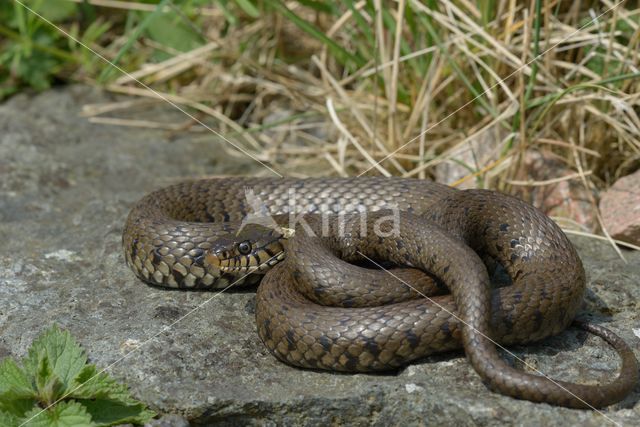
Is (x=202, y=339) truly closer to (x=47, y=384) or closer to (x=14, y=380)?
(x=47, y=384)

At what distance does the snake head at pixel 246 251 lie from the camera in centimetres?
442

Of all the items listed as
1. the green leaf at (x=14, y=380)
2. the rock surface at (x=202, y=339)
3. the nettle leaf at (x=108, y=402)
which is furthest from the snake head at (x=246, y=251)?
the green leaf at (x=14, y=380)

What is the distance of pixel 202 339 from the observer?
396 centimetres

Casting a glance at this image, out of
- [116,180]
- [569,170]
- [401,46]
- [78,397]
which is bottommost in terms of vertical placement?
[78,397]

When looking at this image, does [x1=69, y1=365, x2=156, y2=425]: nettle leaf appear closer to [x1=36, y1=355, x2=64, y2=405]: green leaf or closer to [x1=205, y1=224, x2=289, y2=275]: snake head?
[x1=36, y1=355, x2=64, y2=405]: green leaf

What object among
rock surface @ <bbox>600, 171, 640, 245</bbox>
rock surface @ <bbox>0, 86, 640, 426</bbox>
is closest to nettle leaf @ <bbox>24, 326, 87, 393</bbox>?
rock surface @ <bbox>0, 86, 640, 426</bbox>

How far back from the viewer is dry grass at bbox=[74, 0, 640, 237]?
210 inches

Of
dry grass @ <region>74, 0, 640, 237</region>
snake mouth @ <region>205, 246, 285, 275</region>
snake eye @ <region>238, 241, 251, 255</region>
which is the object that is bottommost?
snake mouth @ <region>205, 246, 285, 275</region>

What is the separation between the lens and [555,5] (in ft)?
18.9

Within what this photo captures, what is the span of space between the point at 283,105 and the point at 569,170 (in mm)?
2664

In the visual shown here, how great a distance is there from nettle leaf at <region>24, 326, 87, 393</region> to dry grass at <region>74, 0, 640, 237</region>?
250 centimetres

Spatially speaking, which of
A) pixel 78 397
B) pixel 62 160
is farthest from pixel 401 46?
pixel 78 397

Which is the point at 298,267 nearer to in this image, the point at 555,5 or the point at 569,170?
the point at 569,170

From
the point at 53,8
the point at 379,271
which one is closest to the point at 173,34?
the point at 53,8
